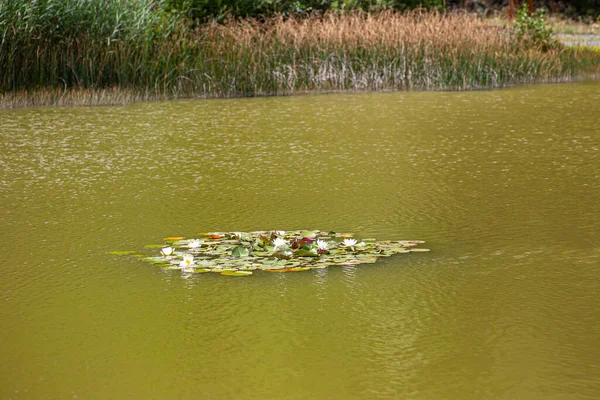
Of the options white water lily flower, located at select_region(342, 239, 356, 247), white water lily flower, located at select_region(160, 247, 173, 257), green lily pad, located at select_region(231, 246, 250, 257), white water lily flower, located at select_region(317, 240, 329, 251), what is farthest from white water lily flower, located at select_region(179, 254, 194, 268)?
white water lily flower, located at select_region(342, 239, 356, 247)

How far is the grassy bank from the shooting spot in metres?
13.5

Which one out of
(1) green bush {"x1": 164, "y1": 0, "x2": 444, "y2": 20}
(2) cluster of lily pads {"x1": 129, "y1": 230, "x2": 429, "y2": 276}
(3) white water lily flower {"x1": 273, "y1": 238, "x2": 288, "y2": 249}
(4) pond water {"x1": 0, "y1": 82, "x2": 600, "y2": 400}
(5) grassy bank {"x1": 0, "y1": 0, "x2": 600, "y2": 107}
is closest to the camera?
(4) pond water {"x1": 0, "y1": 82, "x2": 600, "y2": 400}

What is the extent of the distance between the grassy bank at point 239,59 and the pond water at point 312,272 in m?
3.79

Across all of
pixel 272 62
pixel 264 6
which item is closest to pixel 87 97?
pixel 272 62

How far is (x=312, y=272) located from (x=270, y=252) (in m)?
0.36

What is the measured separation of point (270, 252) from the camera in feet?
16.4

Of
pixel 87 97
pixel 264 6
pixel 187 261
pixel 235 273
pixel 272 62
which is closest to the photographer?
pixel 235 273

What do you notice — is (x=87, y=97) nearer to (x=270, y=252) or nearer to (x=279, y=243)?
(x=270, y=252)

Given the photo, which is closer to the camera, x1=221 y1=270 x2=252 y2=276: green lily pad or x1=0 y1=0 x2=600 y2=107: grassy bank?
x1=221 y1=270 x2=252 y2=276: green lily pad

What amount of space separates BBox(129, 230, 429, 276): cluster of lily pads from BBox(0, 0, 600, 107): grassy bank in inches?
341

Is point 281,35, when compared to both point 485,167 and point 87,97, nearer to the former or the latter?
point 87,97

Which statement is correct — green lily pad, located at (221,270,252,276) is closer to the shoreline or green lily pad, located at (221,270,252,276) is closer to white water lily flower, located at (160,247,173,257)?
white water lily flower, located at (160,247,173,257)

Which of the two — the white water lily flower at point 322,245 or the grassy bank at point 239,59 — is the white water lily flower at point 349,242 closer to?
the white water lily flower at point 322,245

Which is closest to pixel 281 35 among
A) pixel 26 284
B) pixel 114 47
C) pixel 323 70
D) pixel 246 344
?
pixel 323 70
